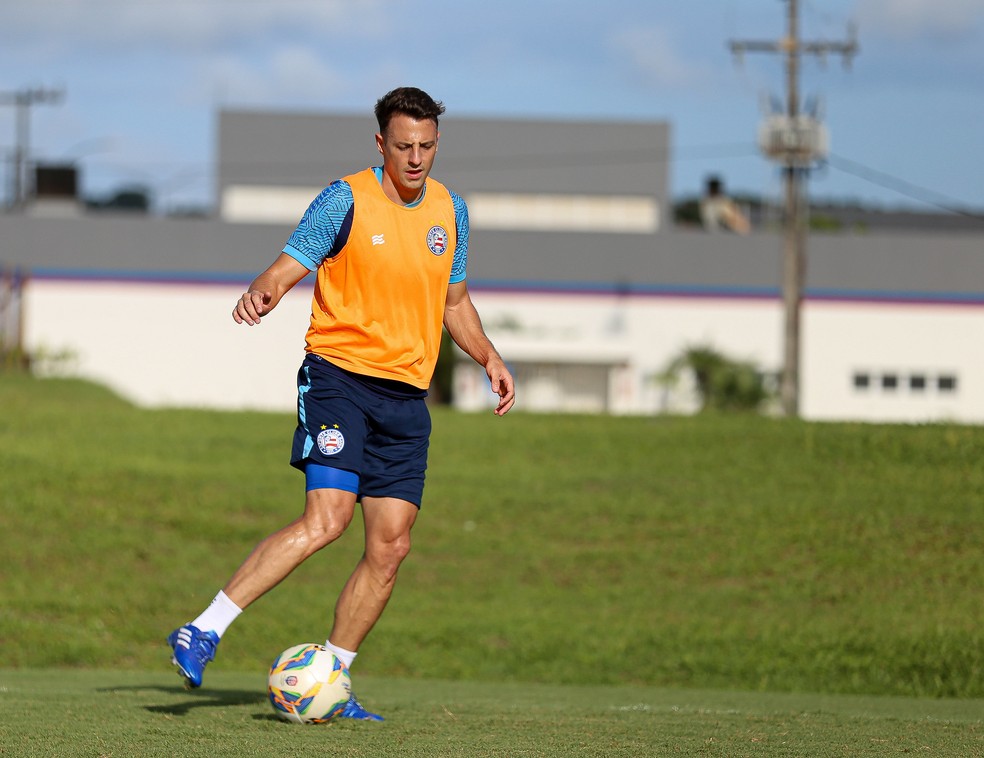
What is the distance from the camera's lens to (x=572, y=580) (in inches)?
485

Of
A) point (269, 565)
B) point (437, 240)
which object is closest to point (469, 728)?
point (269, 565)

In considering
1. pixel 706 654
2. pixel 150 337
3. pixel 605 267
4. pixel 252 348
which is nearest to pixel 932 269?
pixel 605 267

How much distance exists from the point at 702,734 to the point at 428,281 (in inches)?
83.6

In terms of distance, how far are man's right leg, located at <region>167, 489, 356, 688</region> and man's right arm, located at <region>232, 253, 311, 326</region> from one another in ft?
2.67

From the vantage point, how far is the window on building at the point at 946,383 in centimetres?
4231

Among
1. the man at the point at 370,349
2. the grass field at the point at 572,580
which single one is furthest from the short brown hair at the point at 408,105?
the grass field at the point at 572,580

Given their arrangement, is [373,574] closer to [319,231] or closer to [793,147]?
[319,231]

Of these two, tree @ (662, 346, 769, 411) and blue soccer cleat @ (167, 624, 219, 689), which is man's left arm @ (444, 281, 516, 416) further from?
tree @ (662, 346, 769, 411)

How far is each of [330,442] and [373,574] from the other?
656 millimetres

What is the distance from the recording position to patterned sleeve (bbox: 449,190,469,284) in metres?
6.15

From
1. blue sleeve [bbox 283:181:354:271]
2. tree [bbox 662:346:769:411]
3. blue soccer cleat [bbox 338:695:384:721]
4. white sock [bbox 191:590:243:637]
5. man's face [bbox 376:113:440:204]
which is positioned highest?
tree [bbox 662:346:769:411]

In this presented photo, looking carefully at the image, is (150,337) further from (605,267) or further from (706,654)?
(706,654)

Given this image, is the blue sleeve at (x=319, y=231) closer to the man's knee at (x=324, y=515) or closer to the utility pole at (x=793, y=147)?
the man's knee at (x=324, y=515)

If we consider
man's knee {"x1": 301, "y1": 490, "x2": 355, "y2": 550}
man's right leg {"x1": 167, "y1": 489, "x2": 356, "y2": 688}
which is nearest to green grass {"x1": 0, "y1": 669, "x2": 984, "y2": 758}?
man's right leg {"x1": 167, "y1": 489, "x2": 356, "y2": 688}
